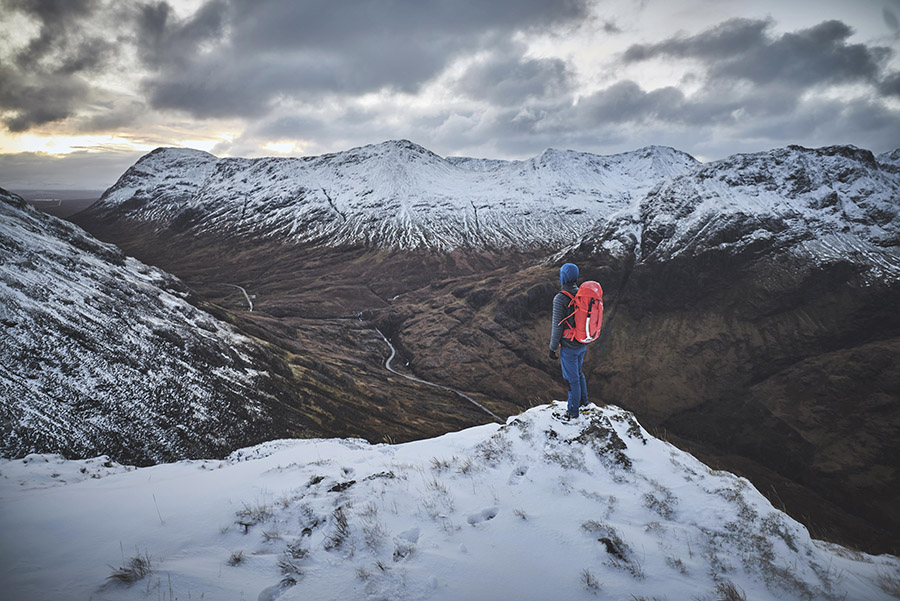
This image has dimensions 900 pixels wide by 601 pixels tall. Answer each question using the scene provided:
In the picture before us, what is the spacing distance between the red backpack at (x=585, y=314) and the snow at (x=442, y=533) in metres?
2.71

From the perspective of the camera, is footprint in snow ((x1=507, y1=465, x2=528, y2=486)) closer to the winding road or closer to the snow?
the snow

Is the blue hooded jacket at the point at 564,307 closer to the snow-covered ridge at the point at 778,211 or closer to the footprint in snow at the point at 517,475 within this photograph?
the footprint in snow at the point at 517,475

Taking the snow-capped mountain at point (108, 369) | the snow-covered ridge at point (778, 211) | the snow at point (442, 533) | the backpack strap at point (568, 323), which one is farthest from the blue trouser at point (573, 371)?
the snow-covered ridge at point (778, 211)

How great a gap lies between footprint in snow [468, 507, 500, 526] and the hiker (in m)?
4.39

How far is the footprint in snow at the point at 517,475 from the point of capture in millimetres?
8336

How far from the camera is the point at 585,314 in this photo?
405 inches

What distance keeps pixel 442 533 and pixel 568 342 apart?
20.9ft

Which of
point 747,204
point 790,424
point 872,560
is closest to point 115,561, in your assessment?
point 872,560

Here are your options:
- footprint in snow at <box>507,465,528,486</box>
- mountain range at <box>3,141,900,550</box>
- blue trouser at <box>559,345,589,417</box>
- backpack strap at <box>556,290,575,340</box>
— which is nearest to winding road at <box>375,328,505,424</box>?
mountain range at <box>3,141,900,550</box>

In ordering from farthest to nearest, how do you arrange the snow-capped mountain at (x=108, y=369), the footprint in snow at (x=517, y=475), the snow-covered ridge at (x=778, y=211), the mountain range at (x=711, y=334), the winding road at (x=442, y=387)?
the snow-covered ridge at (x=778, y=211)
the winding road at (x=442, y=387)
the mountain range at (x=711, y=334)
the snow-capped mountain at (x=108, y=369)
the footprint in snow at (x=517, y=475)

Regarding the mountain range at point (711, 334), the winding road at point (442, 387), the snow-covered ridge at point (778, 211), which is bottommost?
the winding road at point (442, 387)

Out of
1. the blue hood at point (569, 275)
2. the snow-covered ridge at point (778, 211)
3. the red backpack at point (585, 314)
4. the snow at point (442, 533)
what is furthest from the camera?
the snow-covered ridge at point (778, 211)

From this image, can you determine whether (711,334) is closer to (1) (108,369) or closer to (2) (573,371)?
(2) (573,371)

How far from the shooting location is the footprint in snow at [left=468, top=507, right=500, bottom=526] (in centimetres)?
688
